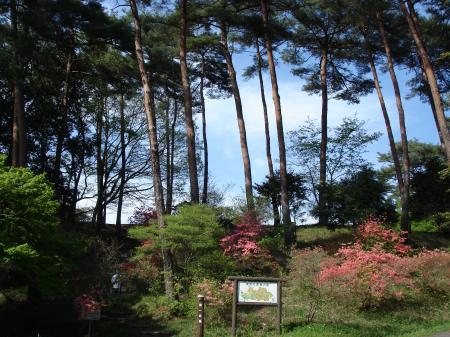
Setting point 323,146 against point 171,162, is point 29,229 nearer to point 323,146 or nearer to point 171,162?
point 323,146

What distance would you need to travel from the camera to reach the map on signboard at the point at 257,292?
38.3ft

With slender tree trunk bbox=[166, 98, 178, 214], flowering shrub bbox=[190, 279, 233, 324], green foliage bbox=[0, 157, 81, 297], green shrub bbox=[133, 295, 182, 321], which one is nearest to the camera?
green foliage bbox=[0, 157, 81, 297]

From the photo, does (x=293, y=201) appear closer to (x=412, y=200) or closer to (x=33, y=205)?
(x=412, y=200)

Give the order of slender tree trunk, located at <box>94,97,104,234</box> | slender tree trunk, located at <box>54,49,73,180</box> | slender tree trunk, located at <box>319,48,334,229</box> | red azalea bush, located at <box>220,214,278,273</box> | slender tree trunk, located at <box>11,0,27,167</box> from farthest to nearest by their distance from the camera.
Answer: slender tree trunk, located at <box>94,97,104,234</box>, slender tree trunk, located at <box>54,49,73,180</box>, slender tree trunk, located at <box>319,48,334,229</box>, slender tree trunk, located at <box>11,0,27,167</box>, red azalea bush, located at <box>220,214,278,273</box>

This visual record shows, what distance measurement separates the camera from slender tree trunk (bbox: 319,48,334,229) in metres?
21.8

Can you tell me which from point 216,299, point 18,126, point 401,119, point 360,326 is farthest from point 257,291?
Answer: point 401,119

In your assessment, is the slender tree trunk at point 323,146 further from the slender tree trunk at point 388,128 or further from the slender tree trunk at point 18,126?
the slender tree trunk at point 18,126

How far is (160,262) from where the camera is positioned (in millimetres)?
16516

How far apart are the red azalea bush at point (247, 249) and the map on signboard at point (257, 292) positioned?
3430mm

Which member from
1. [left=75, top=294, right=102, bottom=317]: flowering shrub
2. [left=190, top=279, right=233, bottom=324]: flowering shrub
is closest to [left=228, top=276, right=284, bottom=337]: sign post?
[left=190, top=279, right=233, bottom=324]: flowering shrub

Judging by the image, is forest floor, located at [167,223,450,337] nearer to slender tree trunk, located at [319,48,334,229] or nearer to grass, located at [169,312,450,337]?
grass, located at [169,312,450,337]

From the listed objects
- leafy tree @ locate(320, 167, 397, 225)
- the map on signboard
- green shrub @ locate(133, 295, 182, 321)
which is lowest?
green shrub @ locate(133, 295, 182, 321)

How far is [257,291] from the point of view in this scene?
1173cm

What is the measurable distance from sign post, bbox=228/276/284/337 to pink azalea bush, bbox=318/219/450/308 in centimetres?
150
